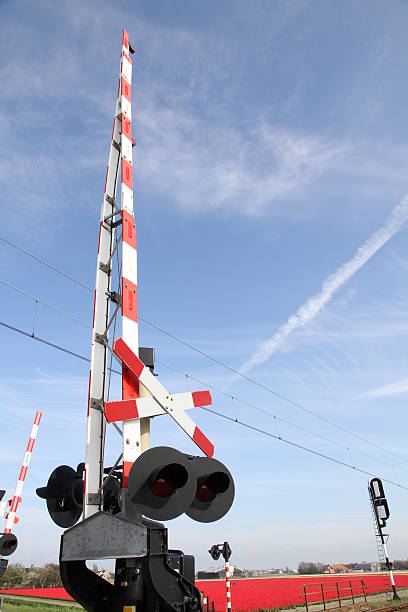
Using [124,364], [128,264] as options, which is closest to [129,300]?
[128,264]

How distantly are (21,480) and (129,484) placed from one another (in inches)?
535

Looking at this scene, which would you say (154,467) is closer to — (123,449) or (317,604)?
(123,449)

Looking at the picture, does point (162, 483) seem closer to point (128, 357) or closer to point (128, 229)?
point (128, 357)

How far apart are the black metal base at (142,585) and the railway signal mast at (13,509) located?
9.77 metres

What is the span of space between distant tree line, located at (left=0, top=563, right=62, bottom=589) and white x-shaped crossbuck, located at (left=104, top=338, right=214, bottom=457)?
32.2 meters

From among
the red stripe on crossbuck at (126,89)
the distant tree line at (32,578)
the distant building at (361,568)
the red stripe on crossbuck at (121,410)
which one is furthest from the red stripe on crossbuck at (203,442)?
the distant building at (361,568)

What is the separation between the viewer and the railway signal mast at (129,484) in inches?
139

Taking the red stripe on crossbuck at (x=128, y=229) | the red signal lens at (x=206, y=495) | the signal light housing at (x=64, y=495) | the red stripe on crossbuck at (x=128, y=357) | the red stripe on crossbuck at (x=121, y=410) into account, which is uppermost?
the red stripe on crossbuck at (x=128, y=229)

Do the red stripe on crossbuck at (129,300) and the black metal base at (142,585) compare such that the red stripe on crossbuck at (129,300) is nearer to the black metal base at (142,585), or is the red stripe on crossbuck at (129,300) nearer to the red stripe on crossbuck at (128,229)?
the red stripe on crossbuck at (128,229)

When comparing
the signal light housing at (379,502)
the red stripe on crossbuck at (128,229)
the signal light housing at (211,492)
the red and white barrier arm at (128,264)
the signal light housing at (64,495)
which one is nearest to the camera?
the signal light housing at (211,492)

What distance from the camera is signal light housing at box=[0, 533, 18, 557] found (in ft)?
41.6

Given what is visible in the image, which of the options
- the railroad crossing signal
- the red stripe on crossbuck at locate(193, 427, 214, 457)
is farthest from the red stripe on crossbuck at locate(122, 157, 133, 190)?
the railroad crossing signal

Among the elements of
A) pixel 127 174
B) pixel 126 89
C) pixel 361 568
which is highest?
pixel 126 89

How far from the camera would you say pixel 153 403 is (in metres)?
4.41
